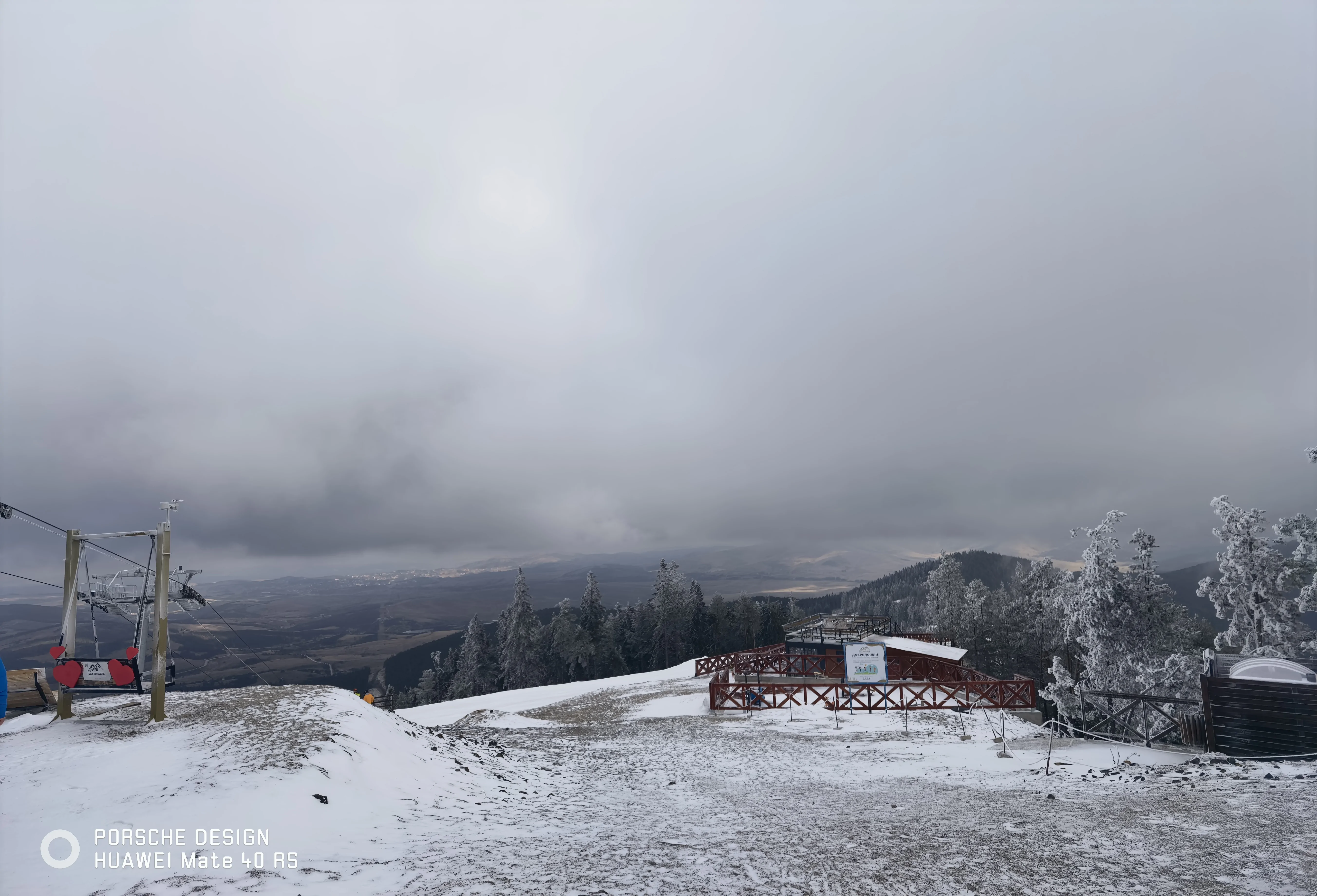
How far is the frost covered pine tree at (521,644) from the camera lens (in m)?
58.2

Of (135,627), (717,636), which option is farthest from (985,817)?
(717,636)

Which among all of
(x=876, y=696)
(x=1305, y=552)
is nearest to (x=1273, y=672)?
(x=1305, y=552)

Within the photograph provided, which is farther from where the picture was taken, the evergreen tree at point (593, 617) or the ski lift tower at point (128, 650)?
the evergreen tree at point (593, 617)

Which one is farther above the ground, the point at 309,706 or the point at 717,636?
the point at 309,706

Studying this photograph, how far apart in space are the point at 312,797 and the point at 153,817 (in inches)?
82.2

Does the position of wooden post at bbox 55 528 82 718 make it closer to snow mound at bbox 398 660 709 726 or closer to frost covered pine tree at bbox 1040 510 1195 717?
snow mound at bbox 398 660 709 726

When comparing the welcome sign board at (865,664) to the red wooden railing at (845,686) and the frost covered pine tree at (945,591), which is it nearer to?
the red wooden railing at (845,686)

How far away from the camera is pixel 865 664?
2406 centimetres

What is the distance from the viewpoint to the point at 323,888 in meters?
6.54

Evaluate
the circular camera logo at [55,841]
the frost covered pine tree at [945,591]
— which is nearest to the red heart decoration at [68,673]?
the circular camera logo at [55,841]

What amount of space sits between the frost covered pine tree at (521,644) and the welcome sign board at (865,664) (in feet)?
134

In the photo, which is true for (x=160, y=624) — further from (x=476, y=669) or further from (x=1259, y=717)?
(x=476, y=669)

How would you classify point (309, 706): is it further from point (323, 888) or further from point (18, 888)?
point (323, 888)

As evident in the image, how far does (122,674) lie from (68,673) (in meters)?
0.96
